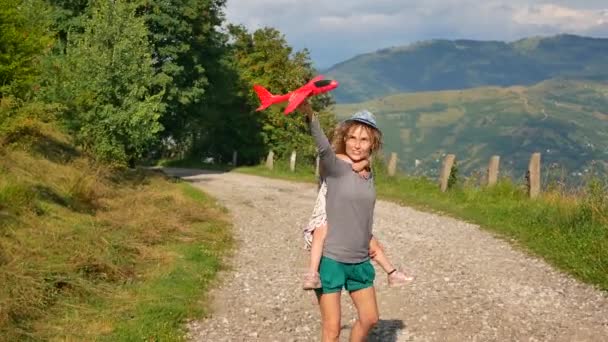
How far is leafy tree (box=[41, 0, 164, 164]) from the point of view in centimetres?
1858

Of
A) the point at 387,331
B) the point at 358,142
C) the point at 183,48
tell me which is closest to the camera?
the point at 358,142

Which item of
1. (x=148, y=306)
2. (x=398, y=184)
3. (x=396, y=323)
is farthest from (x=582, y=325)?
(x=398, y=184)

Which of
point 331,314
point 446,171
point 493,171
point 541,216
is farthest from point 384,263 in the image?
point 446,171

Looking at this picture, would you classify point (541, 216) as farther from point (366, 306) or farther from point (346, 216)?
point (346, 216)

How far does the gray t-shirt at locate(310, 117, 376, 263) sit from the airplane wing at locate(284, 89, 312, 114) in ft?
2.23

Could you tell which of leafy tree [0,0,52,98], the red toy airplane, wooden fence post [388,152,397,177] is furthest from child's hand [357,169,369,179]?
wooden fence post [388,152,397,177]

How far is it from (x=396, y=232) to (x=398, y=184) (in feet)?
33.9

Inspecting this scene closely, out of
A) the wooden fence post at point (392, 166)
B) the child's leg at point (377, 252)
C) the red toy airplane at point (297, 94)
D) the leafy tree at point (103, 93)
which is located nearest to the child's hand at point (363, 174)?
the child's leg at point (377, 252)

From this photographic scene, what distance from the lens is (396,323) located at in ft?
25.6

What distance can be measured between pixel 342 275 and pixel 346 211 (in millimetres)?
545

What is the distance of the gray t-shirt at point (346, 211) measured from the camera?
15.9 feet

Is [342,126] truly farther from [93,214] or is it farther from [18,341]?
[93,214]

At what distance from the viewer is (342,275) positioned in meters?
4.95

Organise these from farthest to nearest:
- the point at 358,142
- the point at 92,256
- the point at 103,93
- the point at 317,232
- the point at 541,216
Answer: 1. the point at 103,93
2. the point at 541,216
3. the point at 92,256
4. the point at 317,232
5. the point at 358,142
